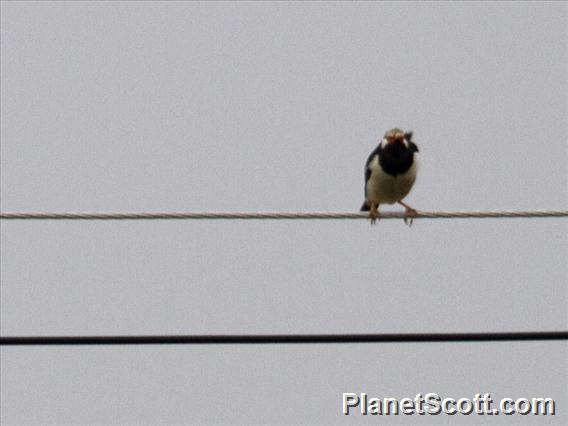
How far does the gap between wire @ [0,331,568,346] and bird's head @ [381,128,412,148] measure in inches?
160

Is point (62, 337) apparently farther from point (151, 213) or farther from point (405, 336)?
point (405, 336)

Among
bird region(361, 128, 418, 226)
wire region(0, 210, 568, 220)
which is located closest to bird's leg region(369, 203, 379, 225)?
bird region(361, 128, 418, 226)

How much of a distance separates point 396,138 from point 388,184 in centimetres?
38

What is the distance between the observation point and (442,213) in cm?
755

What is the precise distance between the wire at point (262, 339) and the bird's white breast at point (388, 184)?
396 cm

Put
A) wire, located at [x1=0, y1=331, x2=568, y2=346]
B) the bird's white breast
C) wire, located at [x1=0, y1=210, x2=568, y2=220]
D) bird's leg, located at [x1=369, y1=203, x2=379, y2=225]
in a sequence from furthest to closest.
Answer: the bird's white breast < bird's leg, located at [x1=369, y1=203, x2=379, y2=225] < wire, located at [x1=0, y1=210, x2=568, y2=220] < wire, located at [x1=0, y1=331, x2=568, y2=346]

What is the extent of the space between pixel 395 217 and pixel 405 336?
3.56 meters

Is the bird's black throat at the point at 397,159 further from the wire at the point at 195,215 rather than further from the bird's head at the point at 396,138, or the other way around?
the wire at the point at 195,215

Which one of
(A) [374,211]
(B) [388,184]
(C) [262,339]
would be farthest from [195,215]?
(B) [388,184]

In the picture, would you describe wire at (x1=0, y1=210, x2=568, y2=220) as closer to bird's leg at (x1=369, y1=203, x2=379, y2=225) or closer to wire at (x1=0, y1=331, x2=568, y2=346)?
wire at (x1=0, y1=331, x2=568, y2=346)

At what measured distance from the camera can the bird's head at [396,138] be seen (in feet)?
32.7

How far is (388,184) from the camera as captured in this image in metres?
9.94

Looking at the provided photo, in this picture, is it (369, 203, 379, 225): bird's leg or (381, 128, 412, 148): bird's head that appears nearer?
(369, 203, 379, 225): bird's leg

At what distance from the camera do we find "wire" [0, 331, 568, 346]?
596 cm
